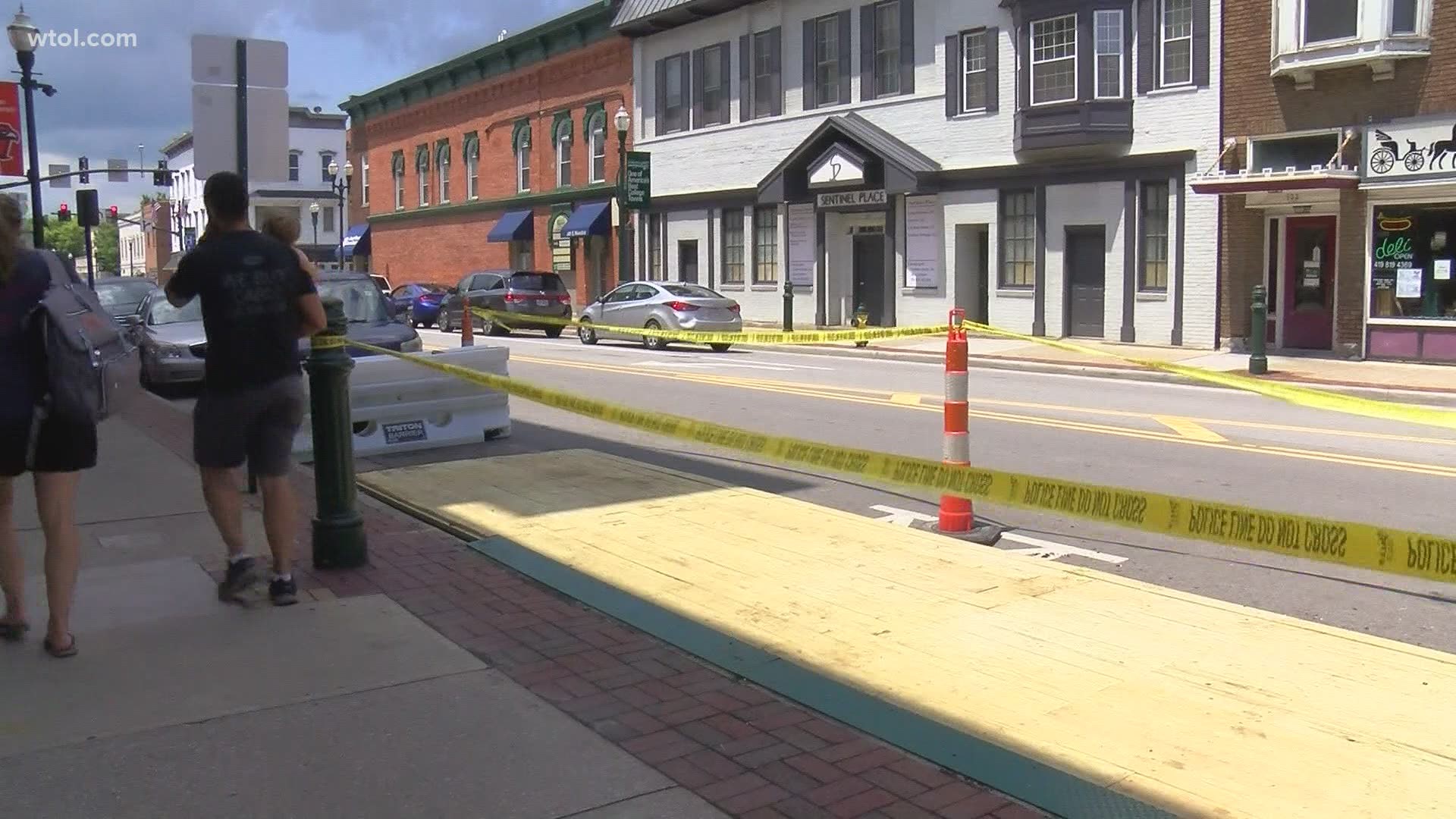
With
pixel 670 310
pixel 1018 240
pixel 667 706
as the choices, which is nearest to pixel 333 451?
pixel 667 706

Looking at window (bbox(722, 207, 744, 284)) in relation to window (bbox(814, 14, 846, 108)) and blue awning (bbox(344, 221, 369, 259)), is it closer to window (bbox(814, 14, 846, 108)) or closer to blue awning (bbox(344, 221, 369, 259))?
window (bbox(814, 14, 846, 108))

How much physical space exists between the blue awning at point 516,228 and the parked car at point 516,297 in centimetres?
918

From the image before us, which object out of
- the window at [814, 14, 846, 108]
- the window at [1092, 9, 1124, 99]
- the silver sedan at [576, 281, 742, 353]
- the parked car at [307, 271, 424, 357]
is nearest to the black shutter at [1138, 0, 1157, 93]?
the window at [1092, 9, 1124, 99]

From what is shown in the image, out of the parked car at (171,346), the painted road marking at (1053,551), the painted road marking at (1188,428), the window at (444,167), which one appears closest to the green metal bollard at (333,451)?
the painted road marking at (1053,551)

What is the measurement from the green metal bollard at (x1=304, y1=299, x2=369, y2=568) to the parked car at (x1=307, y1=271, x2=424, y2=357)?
24.0 ft

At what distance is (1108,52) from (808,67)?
29.1 ft

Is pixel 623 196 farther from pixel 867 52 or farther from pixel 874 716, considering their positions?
pixel 874 716

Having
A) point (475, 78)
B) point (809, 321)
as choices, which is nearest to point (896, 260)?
point (809, 321)

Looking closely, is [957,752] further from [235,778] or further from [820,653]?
[235,778]

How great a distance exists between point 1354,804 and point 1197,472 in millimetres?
6220

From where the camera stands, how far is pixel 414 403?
11117 mm

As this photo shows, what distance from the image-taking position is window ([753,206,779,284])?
32.3 m

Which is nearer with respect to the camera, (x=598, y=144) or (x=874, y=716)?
(x=874, y=716)

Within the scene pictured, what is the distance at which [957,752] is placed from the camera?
4074 mm
